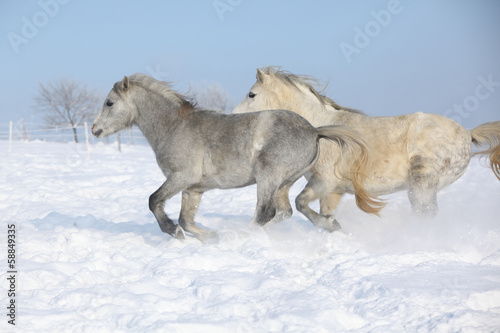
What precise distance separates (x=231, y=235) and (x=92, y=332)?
261 cm

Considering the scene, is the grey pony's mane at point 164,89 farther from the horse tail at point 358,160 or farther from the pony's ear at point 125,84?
the horse tail at point 358,160

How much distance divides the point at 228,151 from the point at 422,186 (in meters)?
2.48

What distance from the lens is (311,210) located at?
19.4ft

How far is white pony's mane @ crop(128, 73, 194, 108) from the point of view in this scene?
233 inches

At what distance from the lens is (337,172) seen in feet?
19.2

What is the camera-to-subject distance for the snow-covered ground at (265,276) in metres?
2.98

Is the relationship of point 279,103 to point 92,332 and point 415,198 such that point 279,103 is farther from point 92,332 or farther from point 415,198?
point 92,332

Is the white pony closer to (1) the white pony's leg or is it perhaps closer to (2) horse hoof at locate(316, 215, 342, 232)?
(2) horse hoof at locate(316, 215, 342, 232)

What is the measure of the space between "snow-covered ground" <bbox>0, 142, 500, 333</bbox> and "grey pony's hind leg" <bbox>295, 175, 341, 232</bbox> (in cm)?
21

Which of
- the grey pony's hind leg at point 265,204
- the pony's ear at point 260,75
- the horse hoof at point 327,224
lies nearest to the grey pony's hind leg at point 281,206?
the grey pony's hind leg at point 265,204

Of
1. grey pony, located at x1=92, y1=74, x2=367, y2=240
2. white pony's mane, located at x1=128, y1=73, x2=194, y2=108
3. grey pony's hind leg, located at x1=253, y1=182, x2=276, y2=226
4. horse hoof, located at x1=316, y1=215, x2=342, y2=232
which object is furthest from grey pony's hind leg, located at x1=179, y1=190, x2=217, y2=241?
horse hoof, located at x1=316, y1=215, x2=342, y2=232

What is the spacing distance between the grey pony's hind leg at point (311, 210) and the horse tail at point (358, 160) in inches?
17.7

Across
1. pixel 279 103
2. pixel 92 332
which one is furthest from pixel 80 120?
pixel 92 332

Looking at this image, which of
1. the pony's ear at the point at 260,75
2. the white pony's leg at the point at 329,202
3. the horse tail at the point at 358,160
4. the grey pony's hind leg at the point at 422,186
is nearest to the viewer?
the horse tail at the point at 358,160
